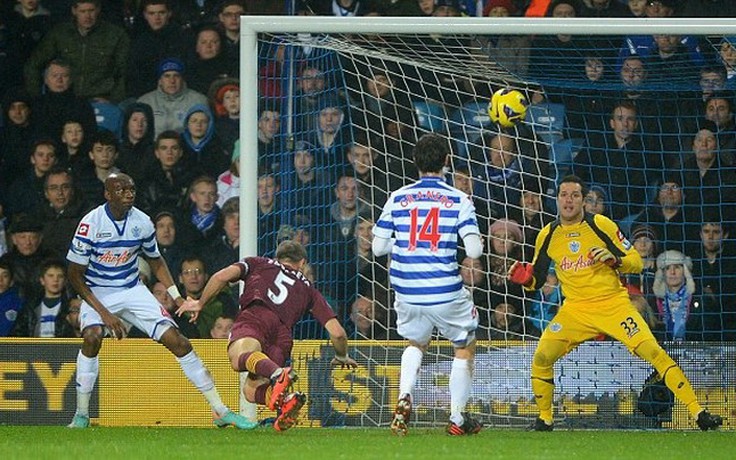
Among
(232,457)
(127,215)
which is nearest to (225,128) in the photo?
(127,215)

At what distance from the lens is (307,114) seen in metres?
11.7

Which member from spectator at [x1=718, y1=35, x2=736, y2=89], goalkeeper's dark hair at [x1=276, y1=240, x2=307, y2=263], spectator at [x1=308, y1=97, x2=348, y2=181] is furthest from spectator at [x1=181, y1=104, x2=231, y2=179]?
spectator at [x1=718, y1=35, x2=736, y2=89]

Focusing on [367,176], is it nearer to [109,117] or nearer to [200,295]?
[200,295]

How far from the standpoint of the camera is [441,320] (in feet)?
29.3

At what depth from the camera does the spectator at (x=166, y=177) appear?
43.4 ft

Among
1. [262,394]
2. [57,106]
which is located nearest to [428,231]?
[262,394]

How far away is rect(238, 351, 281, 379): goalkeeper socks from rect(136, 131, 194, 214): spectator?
14.1 feet

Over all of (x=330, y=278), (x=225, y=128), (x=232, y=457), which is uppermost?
(x=225, y=128)

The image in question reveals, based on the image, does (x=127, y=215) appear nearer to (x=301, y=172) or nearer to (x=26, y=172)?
(x=301, y=172)

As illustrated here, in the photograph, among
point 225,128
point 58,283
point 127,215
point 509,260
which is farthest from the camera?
point 225,128

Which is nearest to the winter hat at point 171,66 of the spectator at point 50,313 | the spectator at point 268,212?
the spectator at point 50,313

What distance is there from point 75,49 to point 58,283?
2.49 metres

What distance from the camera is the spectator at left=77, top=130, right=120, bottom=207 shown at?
43.6 ft

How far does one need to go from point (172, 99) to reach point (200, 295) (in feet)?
6.88
